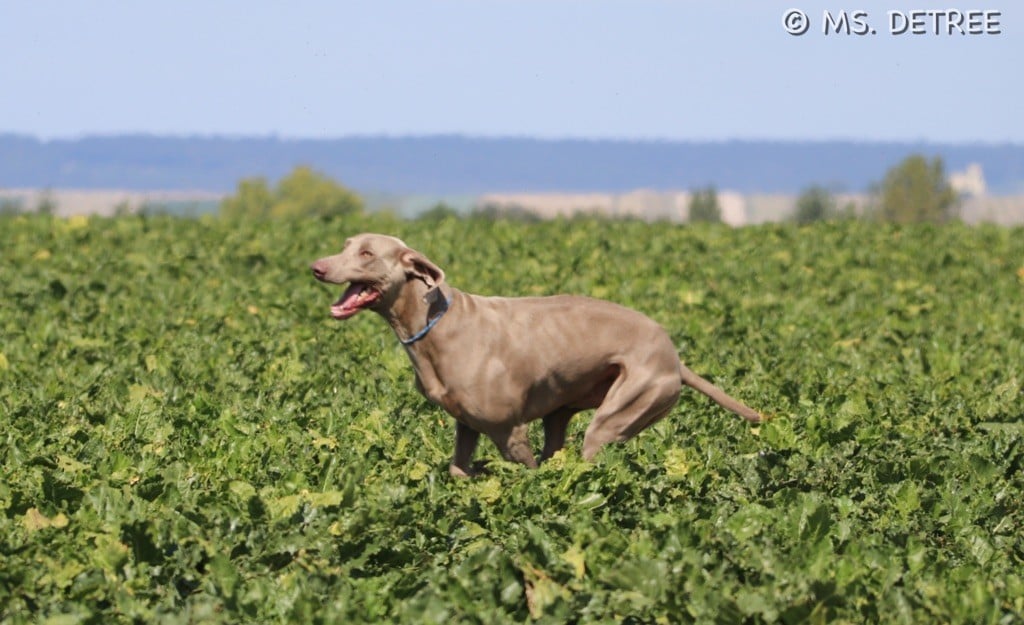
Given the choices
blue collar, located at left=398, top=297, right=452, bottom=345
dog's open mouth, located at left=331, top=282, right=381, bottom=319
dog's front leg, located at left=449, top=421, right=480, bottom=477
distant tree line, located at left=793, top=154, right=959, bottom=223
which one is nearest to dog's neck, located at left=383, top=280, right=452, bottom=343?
blue collar, located at left=398, top=297, right=452, bottom=345

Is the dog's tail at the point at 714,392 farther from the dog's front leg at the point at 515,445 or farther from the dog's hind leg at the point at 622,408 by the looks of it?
the dog's front leg at the point at 515,445

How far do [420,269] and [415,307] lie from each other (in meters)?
0.20

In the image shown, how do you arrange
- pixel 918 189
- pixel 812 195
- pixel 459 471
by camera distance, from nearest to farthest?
pixel 459 471
pixel 812 195
pixel 918 189

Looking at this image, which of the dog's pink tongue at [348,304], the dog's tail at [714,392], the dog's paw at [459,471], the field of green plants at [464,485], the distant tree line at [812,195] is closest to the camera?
the field of green plants at [464,485]

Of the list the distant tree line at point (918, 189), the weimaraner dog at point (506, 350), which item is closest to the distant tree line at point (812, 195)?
the distant tree line at point (918, 189)

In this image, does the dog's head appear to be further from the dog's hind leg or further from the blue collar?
the dog's hind leg

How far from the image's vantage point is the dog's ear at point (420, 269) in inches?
367

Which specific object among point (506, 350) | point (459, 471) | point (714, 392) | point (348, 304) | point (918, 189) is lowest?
point (918, 189)

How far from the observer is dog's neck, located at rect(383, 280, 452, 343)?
9.39 m

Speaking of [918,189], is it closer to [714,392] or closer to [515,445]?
[714,392]

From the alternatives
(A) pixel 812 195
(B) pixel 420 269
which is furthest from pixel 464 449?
(A) pixel 812 195

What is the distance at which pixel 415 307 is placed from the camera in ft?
30.9

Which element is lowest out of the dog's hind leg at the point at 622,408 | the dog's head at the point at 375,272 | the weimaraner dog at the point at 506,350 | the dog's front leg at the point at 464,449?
the dog's front leg at the point at 464,449

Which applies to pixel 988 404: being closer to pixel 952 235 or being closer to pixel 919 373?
pixel 919 373
